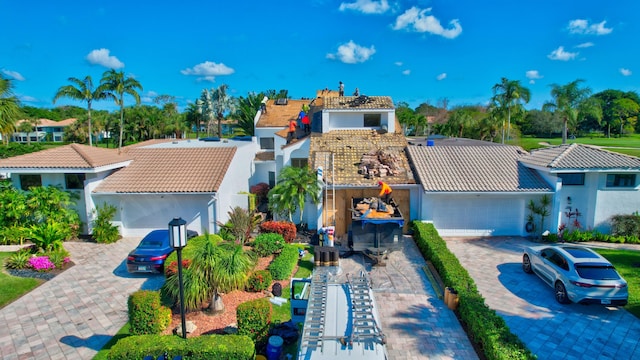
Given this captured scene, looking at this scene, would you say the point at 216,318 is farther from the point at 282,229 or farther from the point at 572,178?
the point at 572,178

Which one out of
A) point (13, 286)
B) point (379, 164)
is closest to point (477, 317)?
point (379, 164)

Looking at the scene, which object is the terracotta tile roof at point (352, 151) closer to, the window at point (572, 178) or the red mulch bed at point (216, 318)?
the window at point (572, 178)

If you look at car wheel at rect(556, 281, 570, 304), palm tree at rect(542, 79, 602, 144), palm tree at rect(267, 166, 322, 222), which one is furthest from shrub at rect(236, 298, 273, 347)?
palm tree at rect(542, 79, 602, 144)

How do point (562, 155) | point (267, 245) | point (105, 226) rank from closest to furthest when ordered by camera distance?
point (267, 245) < point (105, 226) < point (562, 155)

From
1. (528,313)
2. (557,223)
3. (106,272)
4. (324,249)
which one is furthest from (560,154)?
(106,272)

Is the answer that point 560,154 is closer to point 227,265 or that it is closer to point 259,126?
point 227,265

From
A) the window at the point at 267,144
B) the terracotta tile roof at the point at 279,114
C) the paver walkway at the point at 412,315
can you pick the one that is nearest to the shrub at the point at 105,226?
the paver walkway at the point at 412,315

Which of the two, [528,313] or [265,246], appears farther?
[265,246]
